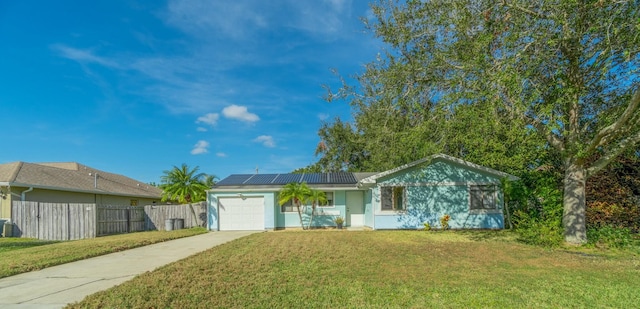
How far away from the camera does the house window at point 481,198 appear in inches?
628

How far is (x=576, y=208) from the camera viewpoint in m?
10.2

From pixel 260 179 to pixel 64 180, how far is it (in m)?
10.5

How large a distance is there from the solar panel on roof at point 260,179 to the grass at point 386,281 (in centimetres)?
906

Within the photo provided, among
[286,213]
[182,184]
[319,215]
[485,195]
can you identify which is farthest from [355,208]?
[182,184]

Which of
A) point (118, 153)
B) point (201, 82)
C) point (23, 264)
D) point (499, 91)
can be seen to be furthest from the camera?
point (118, 153)

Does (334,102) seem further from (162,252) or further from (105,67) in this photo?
(105,67)

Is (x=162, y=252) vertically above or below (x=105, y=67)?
below

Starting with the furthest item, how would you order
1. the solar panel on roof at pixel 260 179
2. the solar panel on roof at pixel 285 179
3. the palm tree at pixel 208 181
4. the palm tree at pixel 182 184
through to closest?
1. the palm tree at pixel 208 181
2. the palm tree at pixel 182 184
3. the solar panel on roof at pixel 285 179
4. the solar panel on roof at pixel 260 179

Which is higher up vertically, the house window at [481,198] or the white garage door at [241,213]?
the house window at [481,198]

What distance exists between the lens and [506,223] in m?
15.9

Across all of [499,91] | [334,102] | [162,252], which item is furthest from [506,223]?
[162,252]

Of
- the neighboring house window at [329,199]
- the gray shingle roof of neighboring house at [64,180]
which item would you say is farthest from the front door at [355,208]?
the gray shingle roof of neighboring house at [64,180]

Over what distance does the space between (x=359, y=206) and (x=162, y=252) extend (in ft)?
36.4

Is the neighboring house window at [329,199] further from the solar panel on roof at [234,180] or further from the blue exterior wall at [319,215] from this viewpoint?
the solar panel on roof at [234,180]
